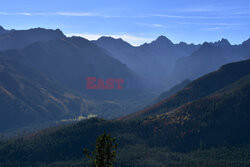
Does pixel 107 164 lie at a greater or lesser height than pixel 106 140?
lesser

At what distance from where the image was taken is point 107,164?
51.7 meters

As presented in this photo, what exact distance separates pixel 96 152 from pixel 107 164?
333 cm

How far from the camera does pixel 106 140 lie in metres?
50.9

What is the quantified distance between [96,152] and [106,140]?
3156mm

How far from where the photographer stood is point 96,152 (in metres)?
51.2

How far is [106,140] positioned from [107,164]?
16.4ft
